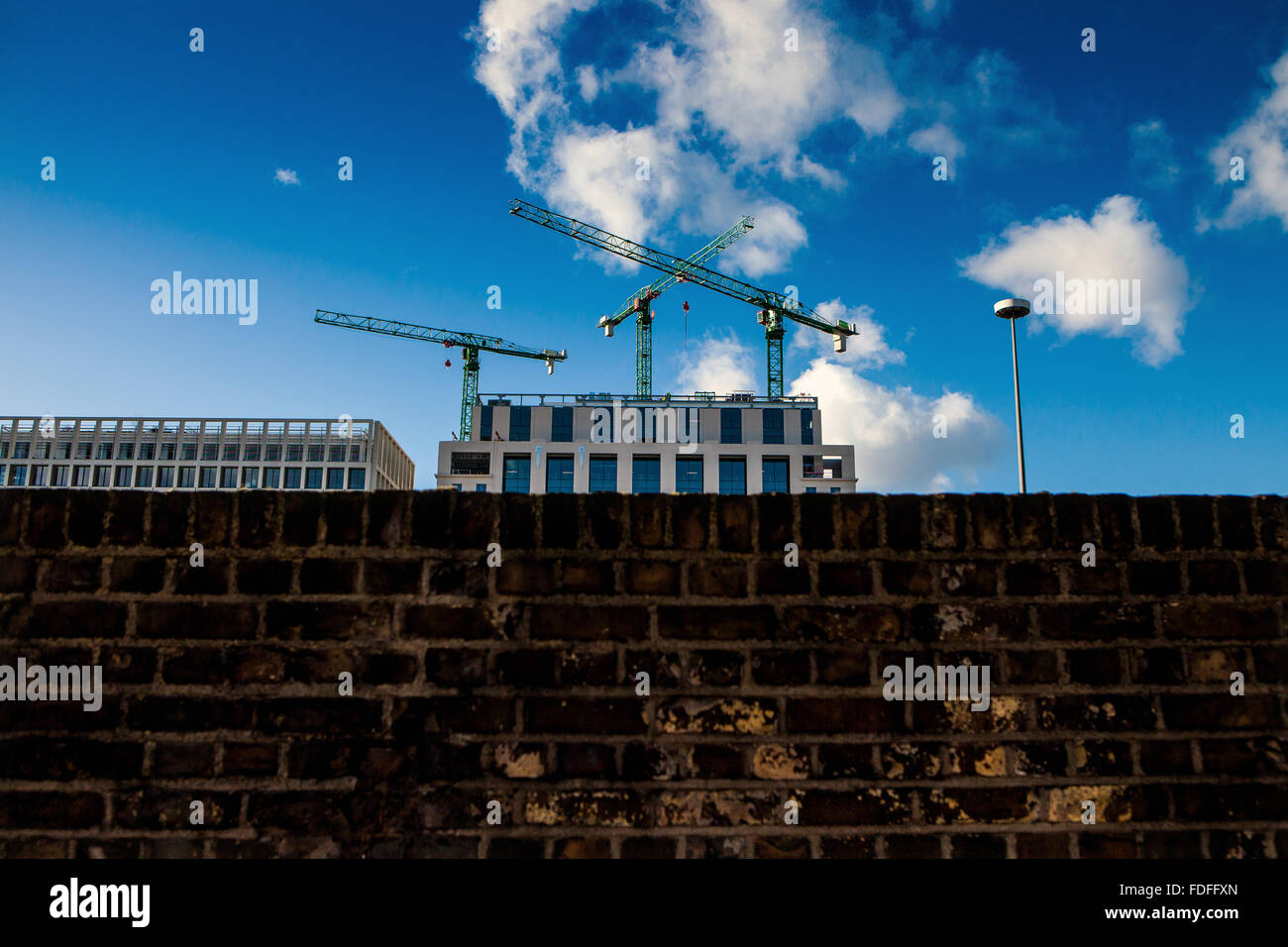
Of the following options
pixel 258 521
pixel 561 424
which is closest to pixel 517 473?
pixel 561 424

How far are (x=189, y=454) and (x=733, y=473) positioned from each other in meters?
58.8

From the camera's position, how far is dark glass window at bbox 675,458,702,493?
6081 cm

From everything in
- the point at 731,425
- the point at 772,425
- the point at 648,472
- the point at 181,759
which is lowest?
the point at 181,759

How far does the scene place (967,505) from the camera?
2625mm

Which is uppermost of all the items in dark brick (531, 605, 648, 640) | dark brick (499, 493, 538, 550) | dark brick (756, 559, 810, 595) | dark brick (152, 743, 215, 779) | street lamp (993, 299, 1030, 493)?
street lamp (993, 299, 1030, 493)

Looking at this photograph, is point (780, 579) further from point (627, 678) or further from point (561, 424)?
point (561, 424)

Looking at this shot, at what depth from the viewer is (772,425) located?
6250cm

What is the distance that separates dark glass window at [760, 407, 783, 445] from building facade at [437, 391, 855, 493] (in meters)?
0.08

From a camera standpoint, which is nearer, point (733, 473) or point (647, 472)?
point (647, 472)

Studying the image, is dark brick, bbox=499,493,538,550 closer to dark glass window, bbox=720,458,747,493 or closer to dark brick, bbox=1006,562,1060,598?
dark brick, bbox=1006,562,1060,598

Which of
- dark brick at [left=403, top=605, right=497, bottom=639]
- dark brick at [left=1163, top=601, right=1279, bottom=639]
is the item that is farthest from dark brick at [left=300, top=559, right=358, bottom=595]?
dark brick at [left=1163, top=601, right=1279, bottom=639]

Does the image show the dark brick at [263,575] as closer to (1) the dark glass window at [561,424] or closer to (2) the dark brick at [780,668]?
(2) the dark brick at [780,668]

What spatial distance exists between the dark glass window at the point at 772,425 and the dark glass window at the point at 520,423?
19750 mm
